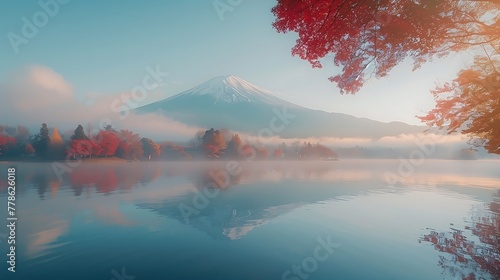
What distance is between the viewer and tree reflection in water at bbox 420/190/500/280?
5707 mm

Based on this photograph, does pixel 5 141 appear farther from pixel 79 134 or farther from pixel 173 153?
pixel 173 153

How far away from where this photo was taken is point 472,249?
6969mm

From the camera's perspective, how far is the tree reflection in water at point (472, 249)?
225 inches

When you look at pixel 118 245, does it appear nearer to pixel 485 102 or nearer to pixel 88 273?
pixel 88 273

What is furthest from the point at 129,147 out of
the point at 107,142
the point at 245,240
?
the point at 245,240

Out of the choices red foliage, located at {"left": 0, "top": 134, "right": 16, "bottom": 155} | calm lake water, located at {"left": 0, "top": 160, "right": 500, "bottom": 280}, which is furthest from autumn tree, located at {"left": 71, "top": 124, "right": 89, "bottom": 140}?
calm lake water, located at {"left": 0, "top": 160, "right": 500, "bottom": 280}

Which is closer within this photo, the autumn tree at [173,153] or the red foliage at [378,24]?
the red foliage at [378,24]

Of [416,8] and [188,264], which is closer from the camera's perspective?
[416,8]

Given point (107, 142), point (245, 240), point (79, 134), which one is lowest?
point (245, 240)

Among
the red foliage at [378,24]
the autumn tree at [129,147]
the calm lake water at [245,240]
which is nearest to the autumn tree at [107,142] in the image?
the autumn tree at [129,147]

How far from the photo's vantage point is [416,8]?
551cm

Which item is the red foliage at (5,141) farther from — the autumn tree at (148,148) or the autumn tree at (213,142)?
the autumn tree at (213,142)

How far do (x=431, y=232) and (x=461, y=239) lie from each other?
0.96 metres

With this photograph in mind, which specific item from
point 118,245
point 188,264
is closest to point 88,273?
point 118,245
